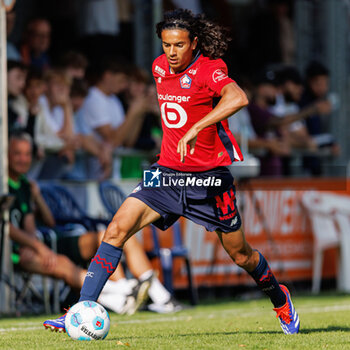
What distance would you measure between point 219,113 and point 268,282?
62.7 inches

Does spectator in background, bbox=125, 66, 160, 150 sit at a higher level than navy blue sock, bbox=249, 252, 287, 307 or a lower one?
higher

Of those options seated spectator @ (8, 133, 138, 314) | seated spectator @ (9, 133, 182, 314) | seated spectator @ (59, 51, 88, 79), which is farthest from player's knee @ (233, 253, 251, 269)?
seated spectator @ (59, 51, 88, 79)

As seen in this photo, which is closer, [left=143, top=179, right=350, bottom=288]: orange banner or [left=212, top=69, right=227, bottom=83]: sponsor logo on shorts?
[left=212, top=69, right=227, bottom=83]: sponsor logo on shorts

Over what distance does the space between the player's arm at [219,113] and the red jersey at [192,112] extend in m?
0.39

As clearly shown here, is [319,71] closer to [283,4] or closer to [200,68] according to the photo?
[283,4]

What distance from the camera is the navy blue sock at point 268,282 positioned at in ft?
23.5

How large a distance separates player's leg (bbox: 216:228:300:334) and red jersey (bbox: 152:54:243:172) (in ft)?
1.88

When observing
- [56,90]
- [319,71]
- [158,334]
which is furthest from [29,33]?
[158,334]

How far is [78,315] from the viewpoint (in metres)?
6.43

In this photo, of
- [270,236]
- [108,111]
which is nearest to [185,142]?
[108,111]

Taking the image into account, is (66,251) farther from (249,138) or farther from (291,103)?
(291,103)

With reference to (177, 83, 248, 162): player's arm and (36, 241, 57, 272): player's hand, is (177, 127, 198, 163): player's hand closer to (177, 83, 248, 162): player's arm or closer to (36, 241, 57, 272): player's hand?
(177, 83, 248, 162): player's arm

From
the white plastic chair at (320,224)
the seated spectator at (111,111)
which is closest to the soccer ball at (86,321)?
the seated spectator at (111,111)

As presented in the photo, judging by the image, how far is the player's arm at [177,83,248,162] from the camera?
20.2 ft
